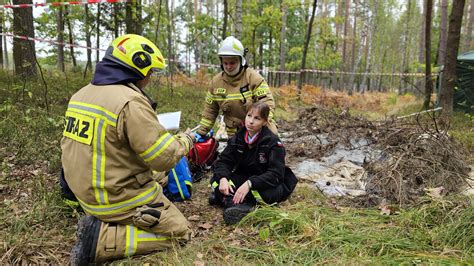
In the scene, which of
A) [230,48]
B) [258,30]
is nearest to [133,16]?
[230,48]

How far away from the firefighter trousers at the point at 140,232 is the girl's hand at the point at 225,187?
2.12ft

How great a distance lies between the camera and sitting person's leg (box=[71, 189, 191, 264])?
8.25 ft

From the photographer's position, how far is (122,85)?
2.56m

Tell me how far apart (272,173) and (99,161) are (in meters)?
1.64

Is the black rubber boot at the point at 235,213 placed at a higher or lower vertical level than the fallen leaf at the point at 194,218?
higher

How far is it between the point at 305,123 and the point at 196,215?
16.1 feet

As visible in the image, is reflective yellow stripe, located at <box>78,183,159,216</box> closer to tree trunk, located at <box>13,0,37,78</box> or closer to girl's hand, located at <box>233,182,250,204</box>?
girl's hand, located at <box>233,182,250,204</box>

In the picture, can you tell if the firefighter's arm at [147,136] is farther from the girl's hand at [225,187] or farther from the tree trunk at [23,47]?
the tree trunk at [23,47]

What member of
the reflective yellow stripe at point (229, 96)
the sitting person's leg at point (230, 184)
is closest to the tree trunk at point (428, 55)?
the reflective yellow stripe at point (229, 96)

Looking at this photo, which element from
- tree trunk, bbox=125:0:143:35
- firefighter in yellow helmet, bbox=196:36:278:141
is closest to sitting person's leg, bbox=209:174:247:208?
firefighter in yellow helmet, bbox=196:36:278:141

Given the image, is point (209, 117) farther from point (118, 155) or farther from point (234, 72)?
point (118, 155)

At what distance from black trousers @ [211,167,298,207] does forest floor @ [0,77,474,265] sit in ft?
0.40

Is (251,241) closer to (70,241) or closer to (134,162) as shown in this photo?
(134,162)

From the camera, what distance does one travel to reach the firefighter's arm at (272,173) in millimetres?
3342
